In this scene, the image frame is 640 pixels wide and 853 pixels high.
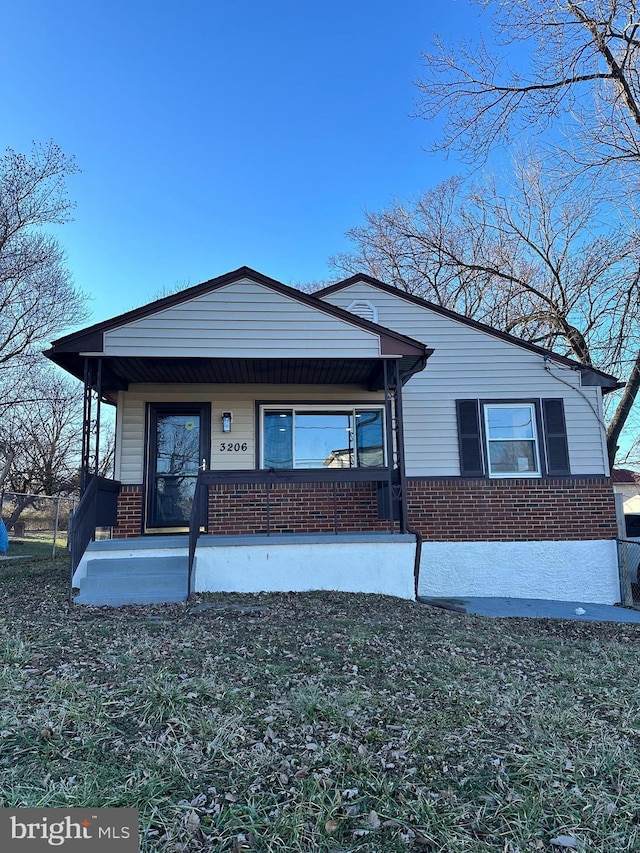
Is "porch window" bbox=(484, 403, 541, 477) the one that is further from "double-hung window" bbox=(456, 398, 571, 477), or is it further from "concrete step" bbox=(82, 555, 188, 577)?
"concrete step" bbox=(82, 555, 188, 577)

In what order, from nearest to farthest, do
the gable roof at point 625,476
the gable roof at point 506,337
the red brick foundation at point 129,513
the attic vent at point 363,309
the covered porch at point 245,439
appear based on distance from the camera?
1. the covered porch at point 245,439
2. the red brick foundation at point 129,513
3. the gable roof at point 506,337
4. the attic vent at point 363,309
5. the gable roof at point 625,476

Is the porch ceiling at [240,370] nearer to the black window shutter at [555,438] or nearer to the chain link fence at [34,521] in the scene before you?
the black window shutter at [555,438]

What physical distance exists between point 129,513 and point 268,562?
2.63m

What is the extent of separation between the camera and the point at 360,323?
7.39 meters

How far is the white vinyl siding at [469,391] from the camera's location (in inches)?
350

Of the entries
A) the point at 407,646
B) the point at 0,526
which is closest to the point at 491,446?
the point at 407,646

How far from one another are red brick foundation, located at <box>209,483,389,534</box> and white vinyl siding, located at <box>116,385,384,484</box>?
0.47m

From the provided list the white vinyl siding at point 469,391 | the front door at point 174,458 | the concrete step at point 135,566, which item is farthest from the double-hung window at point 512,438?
the concrete step at point 135,566

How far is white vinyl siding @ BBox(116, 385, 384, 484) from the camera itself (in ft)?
27.3

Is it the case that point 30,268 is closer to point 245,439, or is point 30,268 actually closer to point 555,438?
point 245,439

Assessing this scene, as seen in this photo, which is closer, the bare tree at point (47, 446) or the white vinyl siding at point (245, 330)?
the white vinyl siding at point (245, 330)

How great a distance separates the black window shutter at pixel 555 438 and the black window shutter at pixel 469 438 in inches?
44.5

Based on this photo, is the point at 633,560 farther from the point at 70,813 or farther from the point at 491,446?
the point at 70,813

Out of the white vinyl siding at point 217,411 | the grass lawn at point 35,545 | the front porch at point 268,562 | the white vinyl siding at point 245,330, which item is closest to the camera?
the front porch at point 268,562
